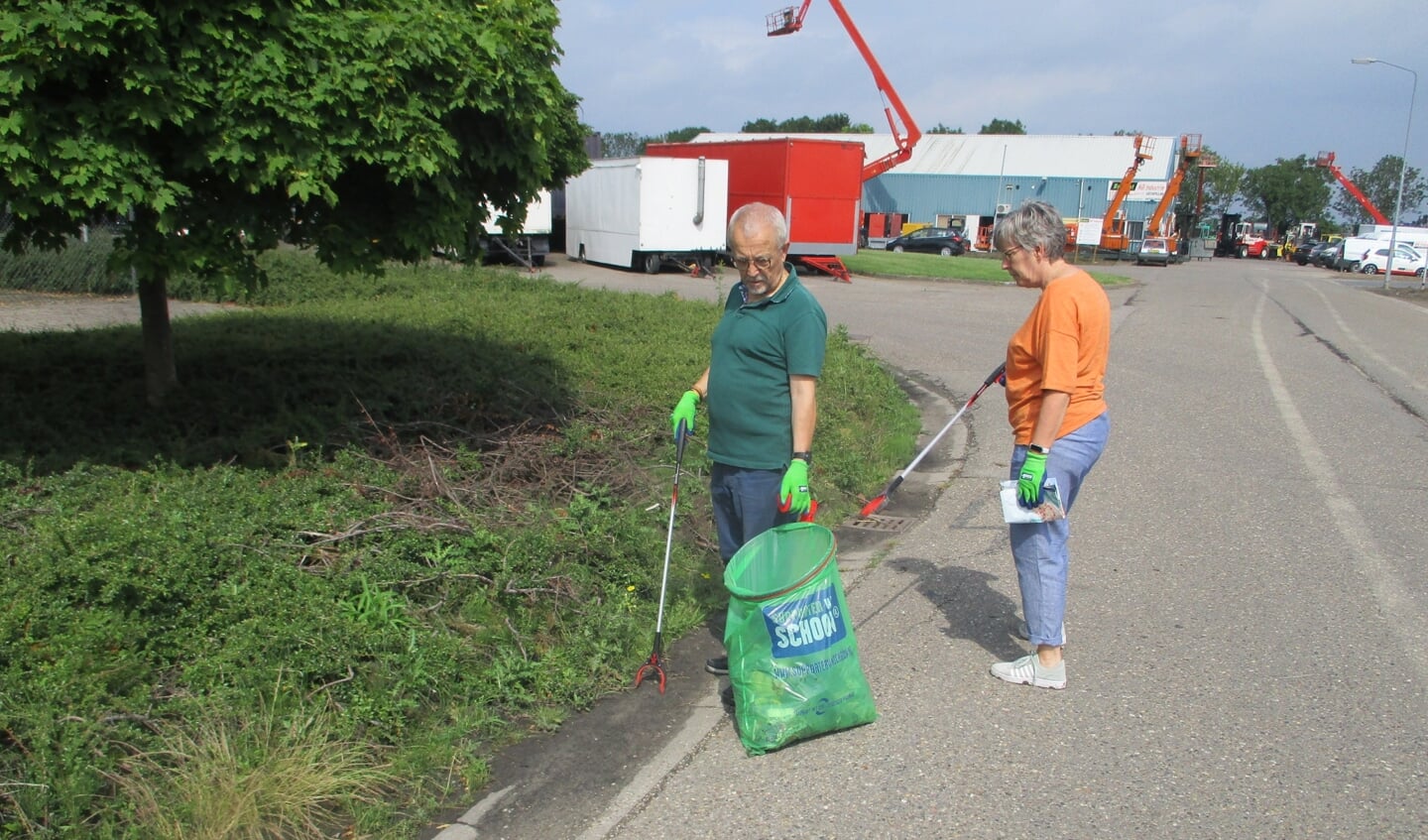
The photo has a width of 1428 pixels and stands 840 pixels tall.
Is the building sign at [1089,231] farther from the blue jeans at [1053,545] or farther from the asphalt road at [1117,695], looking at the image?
the blue jeans at [1053,545]

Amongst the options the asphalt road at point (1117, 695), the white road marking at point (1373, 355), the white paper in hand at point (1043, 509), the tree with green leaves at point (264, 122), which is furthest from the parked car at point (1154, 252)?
the white paper in hand at point (1043, 509)

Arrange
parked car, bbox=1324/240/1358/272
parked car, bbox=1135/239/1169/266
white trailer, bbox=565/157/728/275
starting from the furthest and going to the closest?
1. parked car, bbox=1324/240/1358/272
2. parked car, bbox=1135/239/1169/266
3. white trailer, bbox=565/157/728/275

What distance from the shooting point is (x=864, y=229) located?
55562 millimetres

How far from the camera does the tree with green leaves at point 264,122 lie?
3984mm

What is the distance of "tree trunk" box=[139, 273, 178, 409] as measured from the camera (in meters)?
5.96

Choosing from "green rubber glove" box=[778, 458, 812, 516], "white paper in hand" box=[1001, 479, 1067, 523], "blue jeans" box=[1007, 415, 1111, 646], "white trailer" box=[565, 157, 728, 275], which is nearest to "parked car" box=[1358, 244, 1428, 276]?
"white trailer" box=[565, 157, 728, 275]

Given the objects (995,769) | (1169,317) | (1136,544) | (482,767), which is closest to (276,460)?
(482,767)

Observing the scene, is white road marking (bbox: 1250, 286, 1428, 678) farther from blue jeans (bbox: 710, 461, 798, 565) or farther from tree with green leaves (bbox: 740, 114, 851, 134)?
tree with green leaves (bbox: 740, 114, 851, 134)

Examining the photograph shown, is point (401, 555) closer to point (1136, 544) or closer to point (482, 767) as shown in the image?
point (482, 767)

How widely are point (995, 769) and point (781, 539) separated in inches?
42.4

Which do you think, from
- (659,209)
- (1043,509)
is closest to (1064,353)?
(1043,509)

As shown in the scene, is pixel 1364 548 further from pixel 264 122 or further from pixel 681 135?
pixel 681 135

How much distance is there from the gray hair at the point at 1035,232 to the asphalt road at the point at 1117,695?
1750 mm

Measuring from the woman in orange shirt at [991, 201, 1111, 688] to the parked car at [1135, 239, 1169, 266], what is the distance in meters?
47.5
